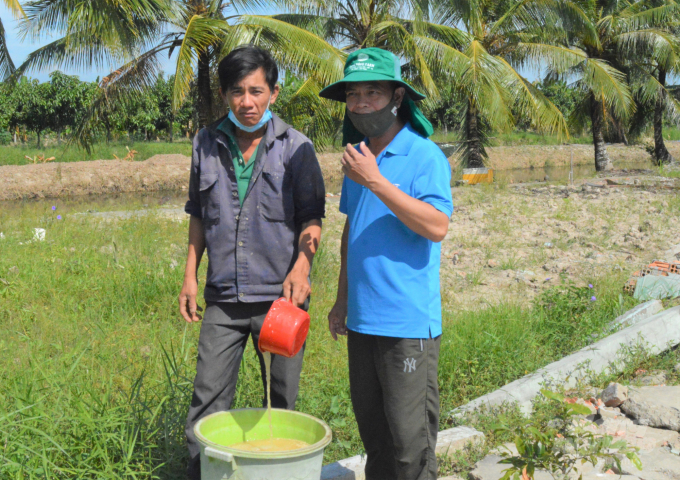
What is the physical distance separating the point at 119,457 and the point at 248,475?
41.9 inches

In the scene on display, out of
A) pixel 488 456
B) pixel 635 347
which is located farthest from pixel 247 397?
pixel 635 347

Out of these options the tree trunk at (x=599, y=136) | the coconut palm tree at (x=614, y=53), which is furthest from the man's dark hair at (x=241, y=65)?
the tree trunk at (x=599, y=136)

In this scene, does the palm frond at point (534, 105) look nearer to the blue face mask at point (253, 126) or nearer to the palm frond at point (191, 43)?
the palm frond at point (191, 43)

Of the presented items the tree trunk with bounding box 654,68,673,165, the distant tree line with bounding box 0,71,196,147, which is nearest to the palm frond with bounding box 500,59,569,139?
the tree trunk with bounding box 654,68,673,165

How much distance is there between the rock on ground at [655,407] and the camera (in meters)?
3.16

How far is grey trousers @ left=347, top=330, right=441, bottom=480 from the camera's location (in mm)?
1990

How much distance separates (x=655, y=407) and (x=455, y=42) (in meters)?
14.3

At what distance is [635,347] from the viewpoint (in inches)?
155

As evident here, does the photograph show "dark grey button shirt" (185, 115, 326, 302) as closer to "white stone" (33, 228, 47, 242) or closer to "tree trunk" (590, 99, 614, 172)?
"white stone" (33, 228, 47, 242)

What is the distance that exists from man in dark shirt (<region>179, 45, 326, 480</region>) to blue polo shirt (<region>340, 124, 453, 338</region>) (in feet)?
0.94

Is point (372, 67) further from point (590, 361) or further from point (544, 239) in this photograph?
point (544, 239)

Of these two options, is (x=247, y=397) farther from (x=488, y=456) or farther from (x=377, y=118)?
(x=377, y=118)

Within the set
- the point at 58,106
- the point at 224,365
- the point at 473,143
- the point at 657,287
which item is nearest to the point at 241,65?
the point at 224,365

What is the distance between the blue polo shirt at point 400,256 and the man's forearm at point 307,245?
0.78ft
